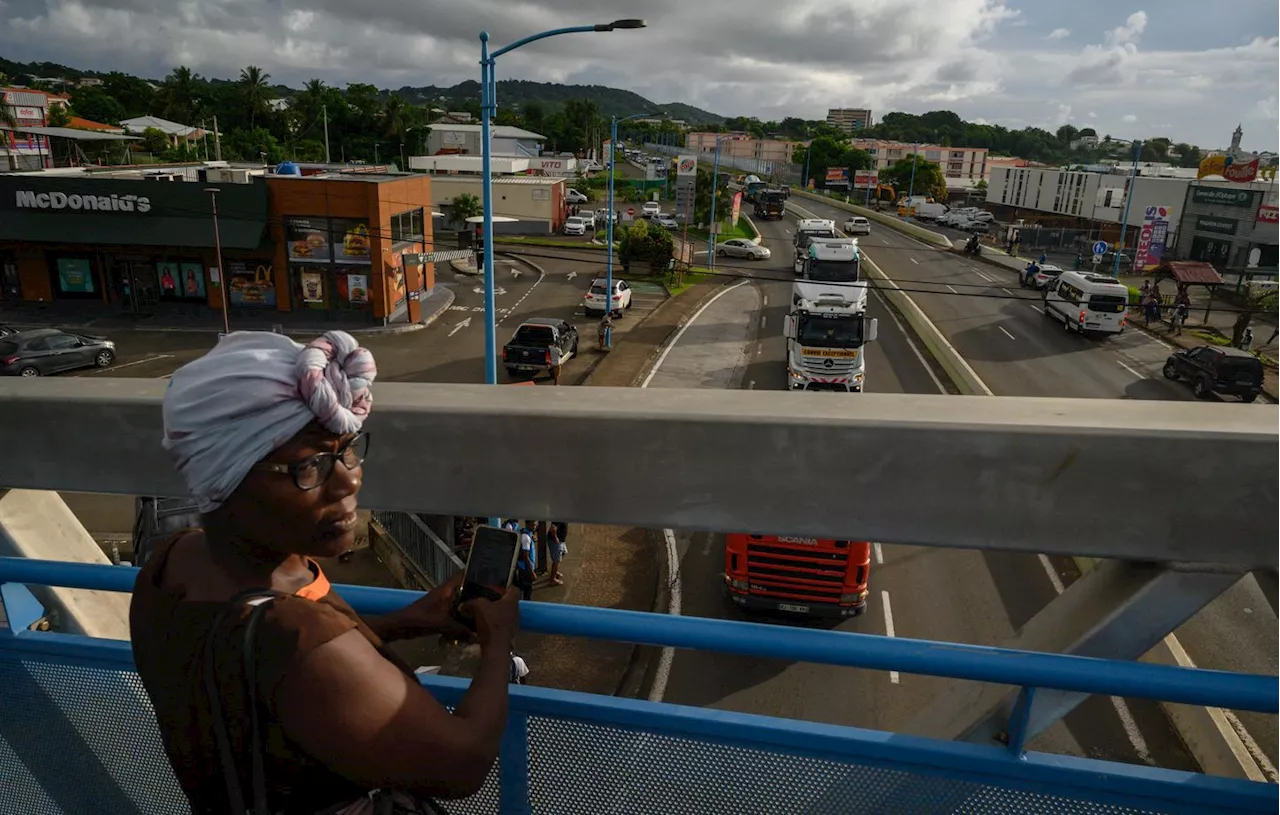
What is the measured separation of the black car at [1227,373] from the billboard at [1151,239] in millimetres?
24230

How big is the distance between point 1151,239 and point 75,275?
52258 mm

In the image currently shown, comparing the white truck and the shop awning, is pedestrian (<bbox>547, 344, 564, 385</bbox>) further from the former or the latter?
the shop awning

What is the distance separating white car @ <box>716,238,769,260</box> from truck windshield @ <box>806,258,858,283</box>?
63.3 feet

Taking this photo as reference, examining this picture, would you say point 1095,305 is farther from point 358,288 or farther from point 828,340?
point 358,288

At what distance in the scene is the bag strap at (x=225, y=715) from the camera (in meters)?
1.37

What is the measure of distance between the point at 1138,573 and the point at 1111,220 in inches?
2623

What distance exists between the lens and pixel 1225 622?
37.2 ft

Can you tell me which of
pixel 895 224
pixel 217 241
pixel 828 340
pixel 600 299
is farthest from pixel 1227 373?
pixel 895 224

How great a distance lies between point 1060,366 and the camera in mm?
26500

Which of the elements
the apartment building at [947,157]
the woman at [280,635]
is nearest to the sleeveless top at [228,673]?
the woman at [280,635]

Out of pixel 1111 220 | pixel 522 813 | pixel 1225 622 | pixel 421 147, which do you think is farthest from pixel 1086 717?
pixel 421 147

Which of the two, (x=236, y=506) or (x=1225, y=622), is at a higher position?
(x=236, y=506)

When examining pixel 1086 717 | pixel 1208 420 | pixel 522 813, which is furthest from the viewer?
pixel 1086 717

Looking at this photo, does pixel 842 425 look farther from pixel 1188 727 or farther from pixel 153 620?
pixel 1188 727
